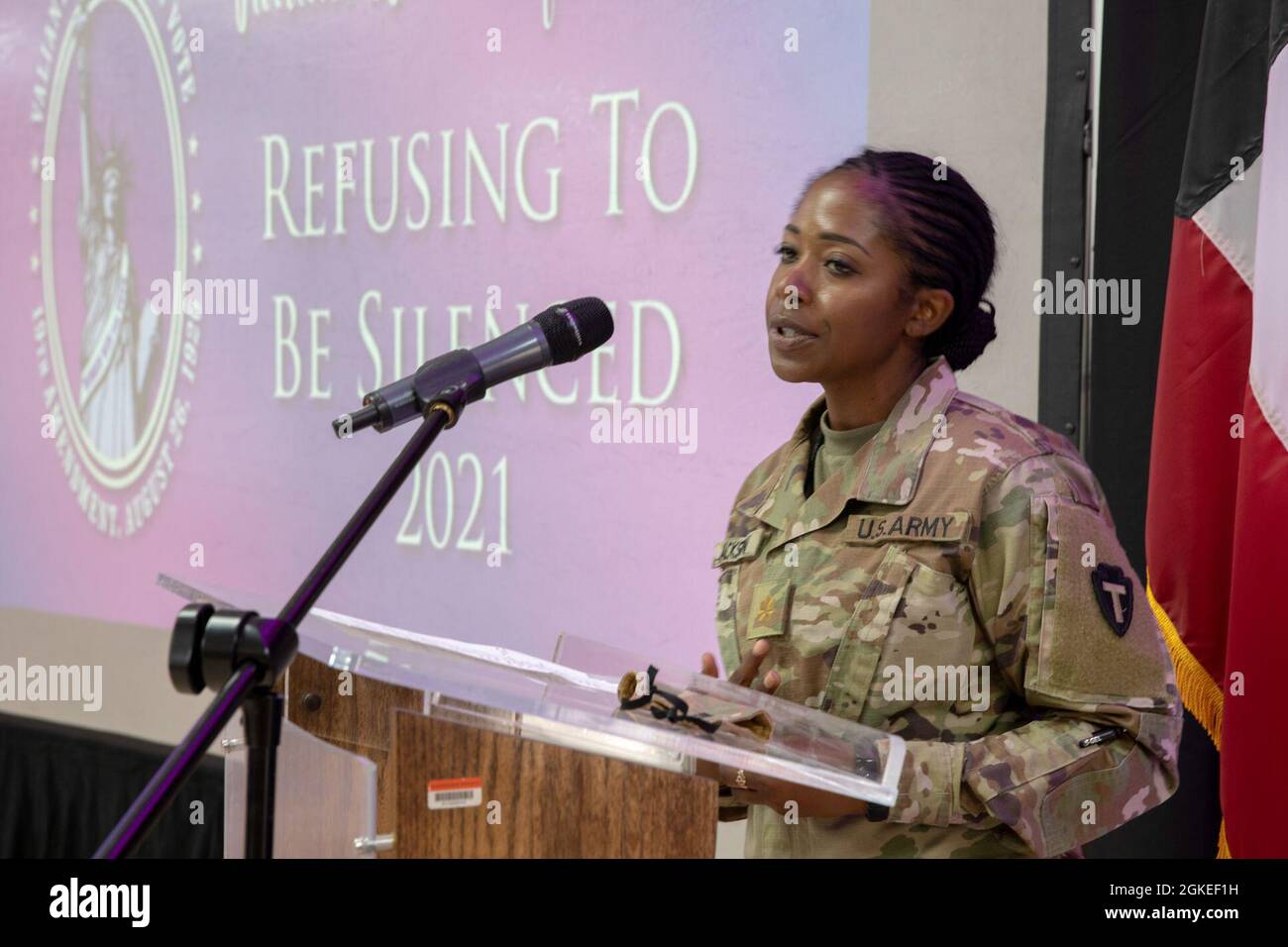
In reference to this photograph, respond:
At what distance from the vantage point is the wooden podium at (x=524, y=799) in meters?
1.12

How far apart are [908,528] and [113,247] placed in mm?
3011

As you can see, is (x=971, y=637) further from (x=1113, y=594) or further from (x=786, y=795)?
(x=786, y=795)

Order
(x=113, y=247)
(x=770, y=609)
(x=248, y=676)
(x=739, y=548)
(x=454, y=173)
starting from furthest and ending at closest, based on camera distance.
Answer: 1. (x=113, y=247)
2. (x=454, y=173)
3. (x=739, y=548)
4. (x=770, y=609)
5. (x=248, y=676)

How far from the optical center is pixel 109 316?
3885mm

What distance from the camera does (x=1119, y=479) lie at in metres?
2.17

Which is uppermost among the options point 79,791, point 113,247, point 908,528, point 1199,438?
point 113,247

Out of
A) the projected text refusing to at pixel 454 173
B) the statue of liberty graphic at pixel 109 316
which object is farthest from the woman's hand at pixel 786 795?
the statue of liberty graphic at pixel 109 316

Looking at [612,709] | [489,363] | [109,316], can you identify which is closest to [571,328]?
[489,363]

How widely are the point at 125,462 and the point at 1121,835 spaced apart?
9.45 feet

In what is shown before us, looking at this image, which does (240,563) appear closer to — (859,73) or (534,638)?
(534,638)

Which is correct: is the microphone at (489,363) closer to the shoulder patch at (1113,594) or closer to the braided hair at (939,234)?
the braided hair at (939,234)

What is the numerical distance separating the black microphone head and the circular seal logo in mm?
2573

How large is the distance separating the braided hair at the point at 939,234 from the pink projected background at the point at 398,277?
0.78m
